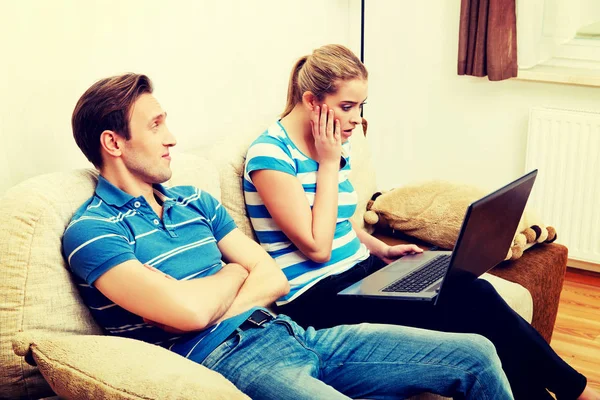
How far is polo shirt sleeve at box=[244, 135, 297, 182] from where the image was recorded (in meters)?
2.06

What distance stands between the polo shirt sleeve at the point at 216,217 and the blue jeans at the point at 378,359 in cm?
31

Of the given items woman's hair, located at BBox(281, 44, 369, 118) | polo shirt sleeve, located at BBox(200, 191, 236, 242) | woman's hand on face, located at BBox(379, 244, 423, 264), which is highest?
woman's hair, located at BBox(281, 44, 369, 118)

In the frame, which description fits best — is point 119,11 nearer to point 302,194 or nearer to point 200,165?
point 200,165

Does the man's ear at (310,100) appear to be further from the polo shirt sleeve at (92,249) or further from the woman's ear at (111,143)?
the polo shirt sleeve at (92,249)

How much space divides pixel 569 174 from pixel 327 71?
5.05ft

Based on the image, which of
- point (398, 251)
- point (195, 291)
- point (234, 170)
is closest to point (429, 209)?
point (398, 251)

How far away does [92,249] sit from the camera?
159cm

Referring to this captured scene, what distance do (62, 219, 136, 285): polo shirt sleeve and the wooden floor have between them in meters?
1.68

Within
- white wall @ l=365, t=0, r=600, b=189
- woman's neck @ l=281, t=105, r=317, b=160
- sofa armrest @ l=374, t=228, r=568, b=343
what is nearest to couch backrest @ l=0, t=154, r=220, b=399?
woman's neck @ l=281, t=105, r=317, b=160

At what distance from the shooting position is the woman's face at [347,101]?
210 centimetres

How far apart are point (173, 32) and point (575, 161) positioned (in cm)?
175

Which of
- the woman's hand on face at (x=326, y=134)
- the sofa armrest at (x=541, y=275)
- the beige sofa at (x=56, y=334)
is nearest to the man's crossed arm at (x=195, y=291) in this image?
the beige sofa at (x=56, y=334)

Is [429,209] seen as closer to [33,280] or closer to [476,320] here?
[476,320]

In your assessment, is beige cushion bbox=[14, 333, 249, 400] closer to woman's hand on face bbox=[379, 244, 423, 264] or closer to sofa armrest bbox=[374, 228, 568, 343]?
woman's hand on face bbox=[379, 244, 423, 264]
